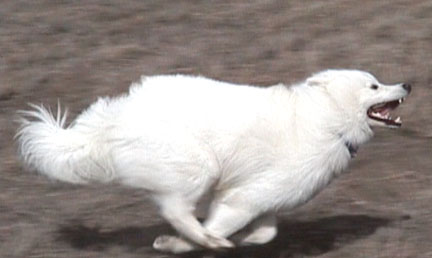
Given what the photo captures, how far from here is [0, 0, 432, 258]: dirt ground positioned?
7.35 meters

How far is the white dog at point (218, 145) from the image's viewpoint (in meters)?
6.44

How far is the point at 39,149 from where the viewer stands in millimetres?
6695

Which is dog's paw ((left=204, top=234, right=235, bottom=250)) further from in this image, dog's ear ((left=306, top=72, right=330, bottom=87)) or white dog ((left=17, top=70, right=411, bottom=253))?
dog's ear ((left=306, top=72, right=330, bottom=87))

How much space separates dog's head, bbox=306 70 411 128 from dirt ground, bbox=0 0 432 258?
2.69ft

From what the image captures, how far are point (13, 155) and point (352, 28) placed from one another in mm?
3505

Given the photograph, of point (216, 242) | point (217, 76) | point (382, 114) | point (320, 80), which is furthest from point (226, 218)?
point (217, 76)

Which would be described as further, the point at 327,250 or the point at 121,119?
the point at 327,250

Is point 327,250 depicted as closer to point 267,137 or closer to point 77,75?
point 267,137

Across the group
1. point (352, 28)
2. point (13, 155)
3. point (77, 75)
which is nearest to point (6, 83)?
point (77, 75)

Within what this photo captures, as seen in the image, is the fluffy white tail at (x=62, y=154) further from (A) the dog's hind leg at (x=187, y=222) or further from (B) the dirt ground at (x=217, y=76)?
(B) the dirt ground at (x=217, y=76)

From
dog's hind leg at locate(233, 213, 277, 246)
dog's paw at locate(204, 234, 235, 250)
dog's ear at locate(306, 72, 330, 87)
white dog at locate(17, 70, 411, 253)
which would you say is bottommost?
dog's paw at locate(204, 234, 235, 250)

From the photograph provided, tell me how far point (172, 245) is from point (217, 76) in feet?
10.8

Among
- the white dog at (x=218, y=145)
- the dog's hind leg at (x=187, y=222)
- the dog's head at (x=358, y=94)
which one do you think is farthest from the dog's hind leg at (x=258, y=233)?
the dog's head at (x=358, y=94)

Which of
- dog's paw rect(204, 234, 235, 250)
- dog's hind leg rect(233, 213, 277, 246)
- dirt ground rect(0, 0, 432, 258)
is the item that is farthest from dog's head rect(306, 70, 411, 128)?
dog's paw rect(204, 234, 235, 250)
